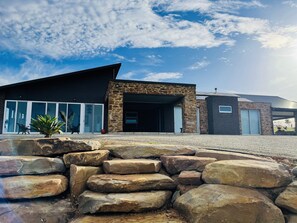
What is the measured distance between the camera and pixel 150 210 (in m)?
2.71

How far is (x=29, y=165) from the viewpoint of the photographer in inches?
128

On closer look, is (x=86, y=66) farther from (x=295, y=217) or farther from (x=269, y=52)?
(x=295, y=217)

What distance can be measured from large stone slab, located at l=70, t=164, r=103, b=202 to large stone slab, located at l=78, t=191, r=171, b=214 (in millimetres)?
251

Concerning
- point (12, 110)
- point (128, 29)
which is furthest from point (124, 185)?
point (12, 110)

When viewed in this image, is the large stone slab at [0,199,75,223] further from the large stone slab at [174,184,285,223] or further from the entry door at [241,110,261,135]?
the entry door at [241,110,261,135]

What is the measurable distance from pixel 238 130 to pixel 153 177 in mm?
14970

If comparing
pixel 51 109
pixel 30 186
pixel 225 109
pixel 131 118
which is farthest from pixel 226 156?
pixel 131 118

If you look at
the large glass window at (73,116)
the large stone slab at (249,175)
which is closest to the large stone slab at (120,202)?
the large stone slab at (249,175)

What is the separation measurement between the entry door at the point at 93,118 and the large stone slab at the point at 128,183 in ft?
36.5

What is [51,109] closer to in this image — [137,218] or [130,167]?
[130,167]

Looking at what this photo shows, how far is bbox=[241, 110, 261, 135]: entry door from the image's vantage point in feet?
58.4

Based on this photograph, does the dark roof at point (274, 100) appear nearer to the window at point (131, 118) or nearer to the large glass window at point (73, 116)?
the window at point (131, 118)

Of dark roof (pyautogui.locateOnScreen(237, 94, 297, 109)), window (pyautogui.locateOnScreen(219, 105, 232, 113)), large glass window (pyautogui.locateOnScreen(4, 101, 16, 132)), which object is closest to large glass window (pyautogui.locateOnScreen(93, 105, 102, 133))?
large glass window (pyautogui.locateOnScreen(4, 101, 16, 132))

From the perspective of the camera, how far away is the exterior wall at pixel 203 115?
16.8 m
